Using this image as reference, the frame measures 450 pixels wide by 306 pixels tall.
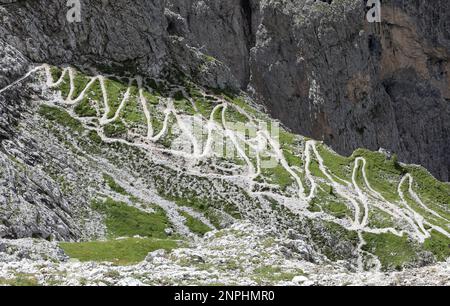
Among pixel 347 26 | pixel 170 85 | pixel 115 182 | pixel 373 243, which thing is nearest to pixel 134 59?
pixel 170 85

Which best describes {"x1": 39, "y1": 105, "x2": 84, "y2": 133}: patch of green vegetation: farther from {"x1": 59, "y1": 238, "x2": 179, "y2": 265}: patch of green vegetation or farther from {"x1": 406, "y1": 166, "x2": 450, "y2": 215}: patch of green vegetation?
{"x1": 406, "y1": 166, "x2": 450, "y2": 215}: patch of green vegetation

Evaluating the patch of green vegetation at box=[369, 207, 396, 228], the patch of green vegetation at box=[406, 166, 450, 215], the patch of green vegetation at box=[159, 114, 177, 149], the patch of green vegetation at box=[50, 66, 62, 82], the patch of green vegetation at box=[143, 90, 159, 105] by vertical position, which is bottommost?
the patch of green vegetation at box=[369, 207, 396, 228]

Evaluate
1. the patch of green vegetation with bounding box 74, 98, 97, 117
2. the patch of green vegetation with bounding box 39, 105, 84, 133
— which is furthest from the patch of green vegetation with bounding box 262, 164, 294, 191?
the patch of green vegetation with bounding box 74, 98, 97, 117

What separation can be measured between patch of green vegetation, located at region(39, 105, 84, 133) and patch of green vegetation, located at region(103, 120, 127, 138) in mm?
4616

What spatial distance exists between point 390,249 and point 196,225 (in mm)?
31159

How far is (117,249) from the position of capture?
55062mm

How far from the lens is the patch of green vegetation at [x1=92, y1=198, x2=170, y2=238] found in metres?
81.1

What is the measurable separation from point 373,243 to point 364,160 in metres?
35.3

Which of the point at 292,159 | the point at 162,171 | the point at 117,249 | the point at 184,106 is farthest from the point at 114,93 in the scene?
the point at 117,249

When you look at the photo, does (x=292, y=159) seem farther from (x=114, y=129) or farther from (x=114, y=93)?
(x=114, y=93)

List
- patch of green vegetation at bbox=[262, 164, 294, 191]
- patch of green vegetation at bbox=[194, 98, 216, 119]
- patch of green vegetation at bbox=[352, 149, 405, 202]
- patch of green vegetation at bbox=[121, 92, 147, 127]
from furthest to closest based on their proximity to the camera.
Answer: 1. patch of green vegetation at bbox=[194, 98, 216, 119]
2. patch of green vegetation at bbox=[352, 149, 405, 202]
3. patch of green vegetation at bbox=[121, 92, 147, 127]
4. patch of green vegetation at bbox=[262, 164, 294, 191]
